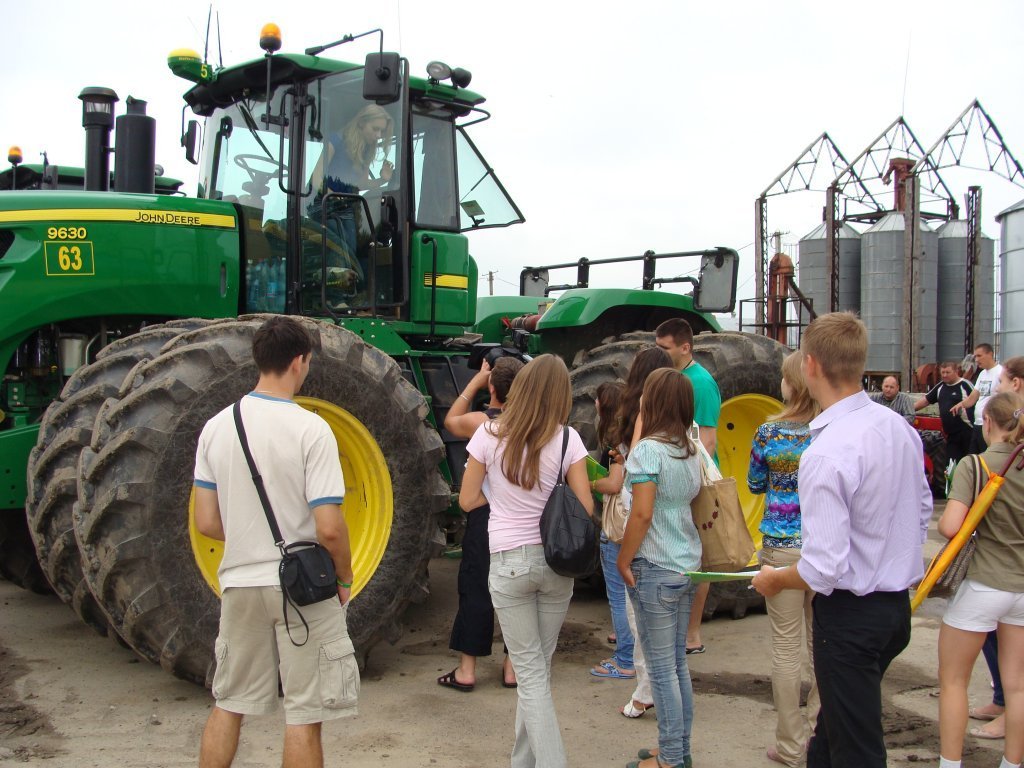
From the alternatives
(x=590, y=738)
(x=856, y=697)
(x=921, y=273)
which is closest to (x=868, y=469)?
(x=856, y=697)

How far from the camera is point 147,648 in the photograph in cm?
425

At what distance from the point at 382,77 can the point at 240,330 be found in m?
1.58

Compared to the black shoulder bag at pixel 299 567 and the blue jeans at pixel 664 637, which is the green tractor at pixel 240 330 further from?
the blue jeans at pixel 664 637

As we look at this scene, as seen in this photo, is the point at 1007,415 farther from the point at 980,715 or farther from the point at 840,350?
the point at 980,715

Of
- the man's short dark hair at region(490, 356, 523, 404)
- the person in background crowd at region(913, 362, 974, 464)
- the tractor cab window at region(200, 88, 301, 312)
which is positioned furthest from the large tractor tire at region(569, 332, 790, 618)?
the person in background crowd at region(913, 362, 974, 464)

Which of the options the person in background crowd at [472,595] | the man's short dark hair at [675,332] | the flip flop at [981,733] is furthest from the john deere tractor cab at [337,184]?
the flip flop at [981,733]

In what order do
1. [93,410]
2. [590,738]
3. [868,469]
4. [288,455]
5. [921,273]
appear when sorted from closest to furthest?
[868,469], [288,455], [590,738], [93,410], [921,273]

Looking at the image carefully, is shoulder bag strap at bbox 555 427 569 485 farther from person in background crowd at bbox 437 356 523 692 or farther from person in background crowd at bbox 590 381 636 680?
person in background crowd at bbox 437 356 523 692

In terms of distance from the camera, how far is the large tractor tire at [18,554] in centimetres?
558

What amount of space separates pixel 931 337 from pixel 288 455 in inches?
577

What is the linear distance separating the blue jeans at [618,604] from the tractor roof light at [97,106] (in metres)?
4.01

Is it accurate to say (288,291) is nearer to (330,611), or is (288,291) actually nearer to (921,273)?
(330,611)

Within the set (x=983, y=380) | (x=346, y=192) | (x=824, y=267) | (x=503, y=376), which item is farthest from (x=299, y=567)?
(x=824, y=267)

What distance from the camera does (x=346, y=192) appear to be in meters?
5.83
